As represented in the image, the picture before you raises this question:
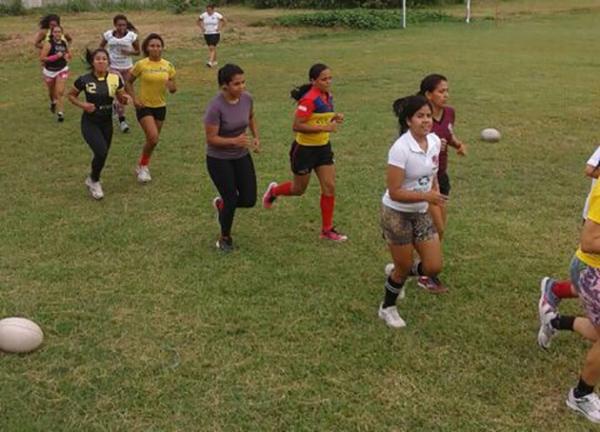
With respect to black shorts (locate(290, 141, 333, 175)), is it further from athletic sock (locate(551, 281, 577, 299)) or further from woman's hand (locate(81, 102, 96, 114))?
woman's hand (locate(81, 102, 96, 114))

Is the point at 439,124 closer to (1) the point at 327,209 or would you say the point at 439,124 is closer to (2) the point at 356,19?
(1) the point at 327,209

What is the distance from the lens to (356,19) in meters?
27.2

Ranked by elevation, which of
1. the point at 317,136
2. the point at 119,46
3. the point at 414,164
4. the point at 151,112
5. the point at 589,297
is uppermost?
the point at 119,46

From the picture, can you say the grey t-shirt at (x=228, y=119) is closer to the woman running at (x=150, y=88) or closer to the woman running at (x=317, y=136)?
the woman running at (x=317, y=136)

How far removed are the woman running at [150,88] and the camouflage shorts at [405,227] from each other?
4.46 meters

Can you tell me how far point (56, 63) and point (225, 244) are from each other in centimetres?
705

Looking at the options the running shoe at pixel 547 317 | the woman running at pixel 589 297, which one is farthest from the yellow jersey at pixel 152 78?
the woman running at pixel 589 297

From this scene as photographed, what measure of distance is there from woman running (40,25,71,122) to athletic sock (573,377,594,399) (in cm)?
1027

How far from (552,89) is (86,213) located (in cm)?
1017

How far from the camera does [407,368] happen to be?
4449mm

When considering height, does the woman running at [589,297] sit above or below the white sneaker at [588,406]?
above

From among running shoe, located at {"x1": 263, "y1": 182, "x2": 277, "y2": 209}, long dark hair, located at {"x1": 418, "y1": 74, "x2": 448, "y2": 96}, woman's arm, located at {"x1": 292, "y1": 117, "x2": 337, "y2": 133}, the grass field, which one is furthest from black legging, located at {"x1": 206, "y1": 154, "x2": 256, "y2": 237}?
long dark hair, located at {"x1": 418, "y1": 74, "x2": 448, "y2": 96}

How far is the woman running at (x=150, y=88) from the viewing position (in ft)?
27.0

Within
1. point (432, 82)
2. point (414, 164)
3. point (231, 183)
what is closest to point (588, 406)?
point (414, 164)
